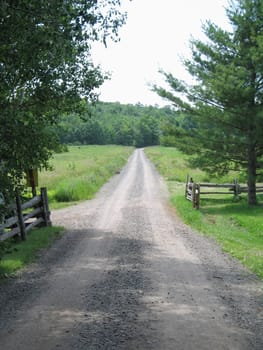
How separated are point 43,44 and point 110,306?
4836 millimetres

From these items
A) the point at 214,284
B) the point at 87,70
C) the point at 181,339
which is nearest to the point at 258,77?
the point at 87,70

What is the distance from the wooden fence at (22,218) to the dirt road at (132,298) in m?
1.35

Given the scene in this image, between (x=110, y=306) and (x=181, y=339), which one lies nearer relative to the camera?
(x=181, y=339)

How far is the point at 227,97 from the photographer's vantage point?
20609 millimetres

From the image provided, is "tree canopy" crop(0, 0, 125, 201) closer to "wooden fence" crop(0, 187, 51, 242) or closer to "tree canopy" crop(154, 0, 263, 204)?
"wooden fence" crop(0, 187, 51, 242)

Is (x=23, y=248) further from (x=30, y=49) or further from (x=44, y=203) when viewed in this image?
(x=30, y=49)

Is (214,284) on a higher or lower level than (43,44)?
lower

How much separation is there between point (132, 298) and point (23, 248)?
5.57 meters

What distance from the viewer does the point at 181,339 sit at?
565 centimetres

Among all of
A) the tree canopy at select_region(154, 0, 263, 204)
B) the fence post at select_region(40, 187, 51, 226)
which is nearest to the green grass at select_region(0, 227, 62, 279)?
the fence post at select_region(40, 187, 51, 226)

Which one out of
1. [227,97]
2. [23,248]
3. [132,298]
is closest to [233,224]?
[227,97]

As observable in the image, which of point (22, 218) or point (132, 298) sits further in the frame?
point (22, 218)

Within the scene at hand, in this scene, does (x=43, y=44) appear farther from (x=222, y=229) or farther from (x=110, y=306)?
(x=222, y=229)

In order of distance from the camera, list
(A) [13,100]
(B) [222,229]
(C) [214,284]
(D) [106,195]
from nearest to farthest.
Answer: (C) [214,284]
(A) [13,100]
(B) [222,229]
(D) [106,195]
